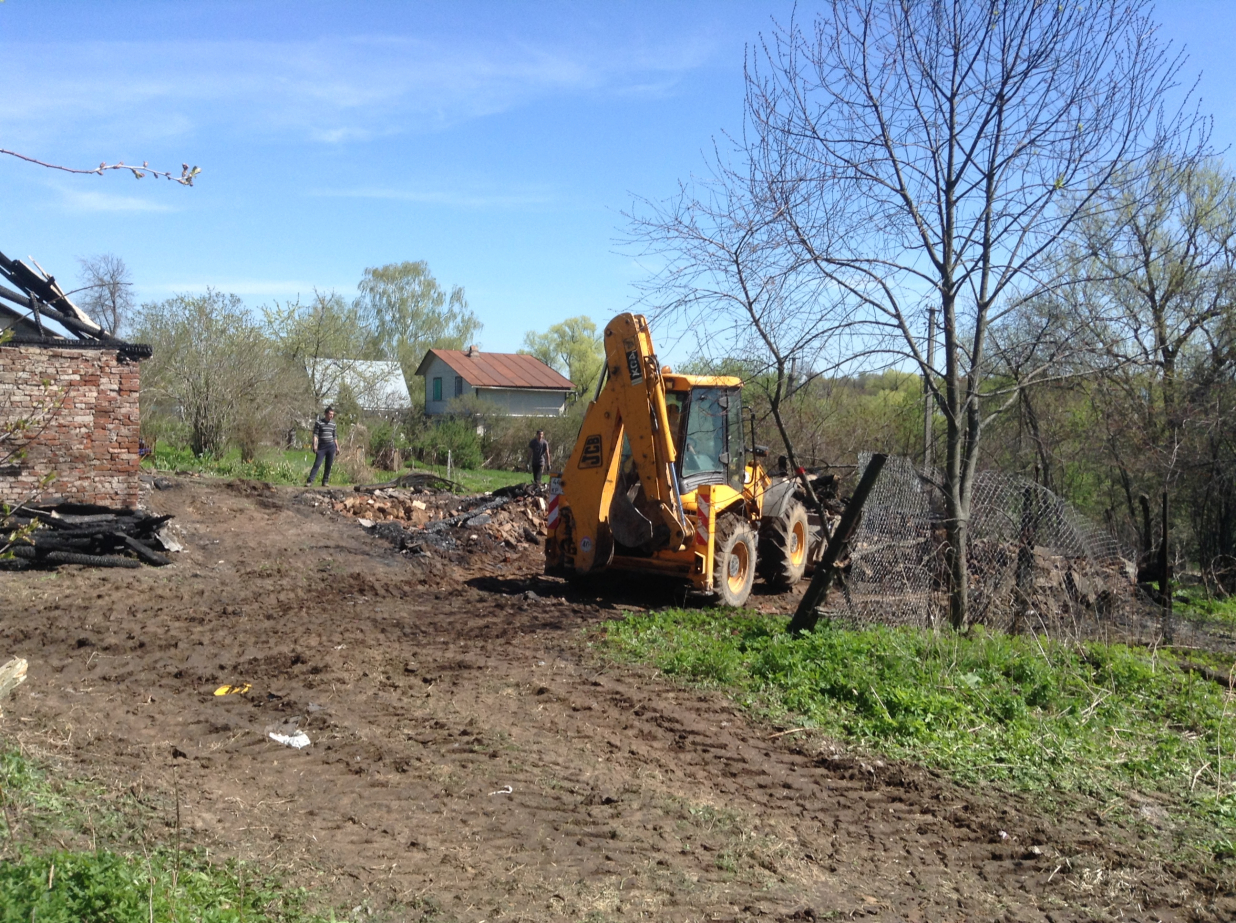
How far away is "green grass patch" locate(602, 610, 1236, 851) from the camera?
5.87 metres

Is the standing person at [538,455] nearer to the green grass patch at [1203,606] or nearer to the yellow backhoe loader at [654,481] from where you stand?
the yellow backhoe loader at [654,481]

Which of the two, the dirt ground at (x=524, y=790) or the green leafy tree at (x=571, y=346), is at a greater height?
the green leafy tree at (x=571, y=346)

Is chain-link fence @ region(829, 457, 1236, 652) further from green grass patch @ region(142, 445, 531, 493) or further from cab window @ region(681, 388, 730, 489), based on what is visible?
green grass patch @ region(142, 445, 531, 493)

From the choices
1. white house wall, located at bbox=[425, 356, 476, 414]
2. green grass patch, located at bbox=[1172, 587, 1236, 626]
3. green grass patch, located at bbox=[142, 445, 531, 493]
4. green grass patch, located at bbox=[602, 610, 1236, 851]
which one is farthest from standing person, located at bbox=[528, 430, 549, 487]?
white house wall, located at bbox=[425, 356, 476, 414]

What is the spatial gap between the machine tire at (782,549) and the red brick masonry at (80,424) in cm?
886

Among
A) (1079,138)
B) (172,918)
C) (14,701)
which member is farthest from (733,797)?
(1079,138)

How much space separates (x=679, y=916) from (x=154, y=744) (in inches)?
145

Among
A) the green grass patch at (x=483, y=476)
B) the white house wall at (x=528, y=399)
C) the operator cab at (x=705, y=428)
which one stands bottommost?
the green grass patch at (x=483, y=476)

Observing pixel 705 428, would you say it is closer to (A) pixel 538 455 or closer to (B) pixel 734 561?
(B) pixel 734 561

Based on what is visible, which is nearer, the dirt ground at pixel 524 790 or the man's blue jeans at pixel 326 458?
the dirt ground at pixel 524 790

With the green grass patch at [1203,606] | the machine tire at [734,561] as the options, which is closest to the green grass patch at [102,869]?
the machine tire at [734,561]

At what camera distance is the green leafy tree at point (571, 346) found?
63406mm

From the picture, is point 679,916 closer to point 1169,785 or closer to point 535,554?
point 1169,785

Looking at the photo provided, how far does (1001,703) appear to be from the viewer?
267 inches
